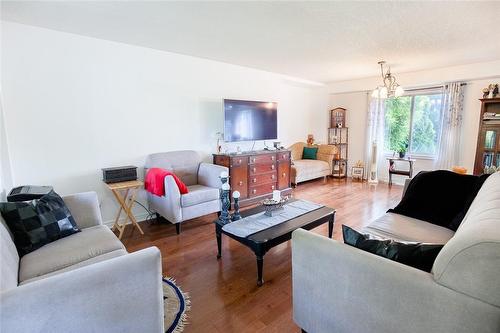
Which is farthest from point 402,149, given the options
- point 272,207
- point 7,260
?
point 7,260

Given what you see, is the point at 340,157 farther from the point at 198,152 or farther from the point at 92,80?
the point at 92,80

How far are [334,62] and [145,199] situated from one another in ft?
11.8

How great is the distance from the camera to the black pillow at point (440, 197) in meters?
2.19

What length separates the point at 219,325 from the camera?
170 cm

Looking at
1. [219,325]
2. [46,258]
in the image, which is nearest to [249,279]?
[219,325]

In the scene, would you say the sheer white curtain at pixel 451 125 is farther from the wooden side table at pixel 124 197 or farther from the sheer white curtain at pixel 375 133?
the wooden side table at pixel 124 197

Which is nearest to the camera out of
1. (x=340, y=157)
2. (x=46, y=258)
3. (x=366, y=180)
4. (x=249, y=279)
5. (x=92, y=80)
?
(x=46, y=258)

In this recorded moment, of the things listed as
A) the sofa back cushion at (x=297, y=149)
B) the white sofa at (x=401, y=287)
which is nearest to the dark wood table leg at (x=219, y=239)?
the white sofa at (x=401, y=287)

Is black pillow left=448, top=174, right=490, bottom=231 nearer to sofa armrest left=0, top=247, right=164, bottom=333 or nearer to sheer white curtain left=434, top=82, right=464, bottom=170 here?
sofa armrest left=0, top=247, right=164, bottom=333

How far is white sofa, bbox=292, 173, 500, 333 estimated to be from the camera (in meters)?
0.88

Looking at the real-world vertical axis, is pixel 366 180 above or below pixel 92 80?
below

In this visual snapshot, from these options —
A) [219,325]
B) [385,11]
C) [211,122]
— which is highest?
[385,11]

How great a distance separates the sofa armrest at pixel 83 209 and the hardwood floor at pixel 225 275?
742mm

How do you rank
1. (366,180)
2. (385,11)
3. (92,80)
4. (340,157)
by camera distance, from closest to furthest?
(385,11) < (92,80) < (366,180) < (340,157)
